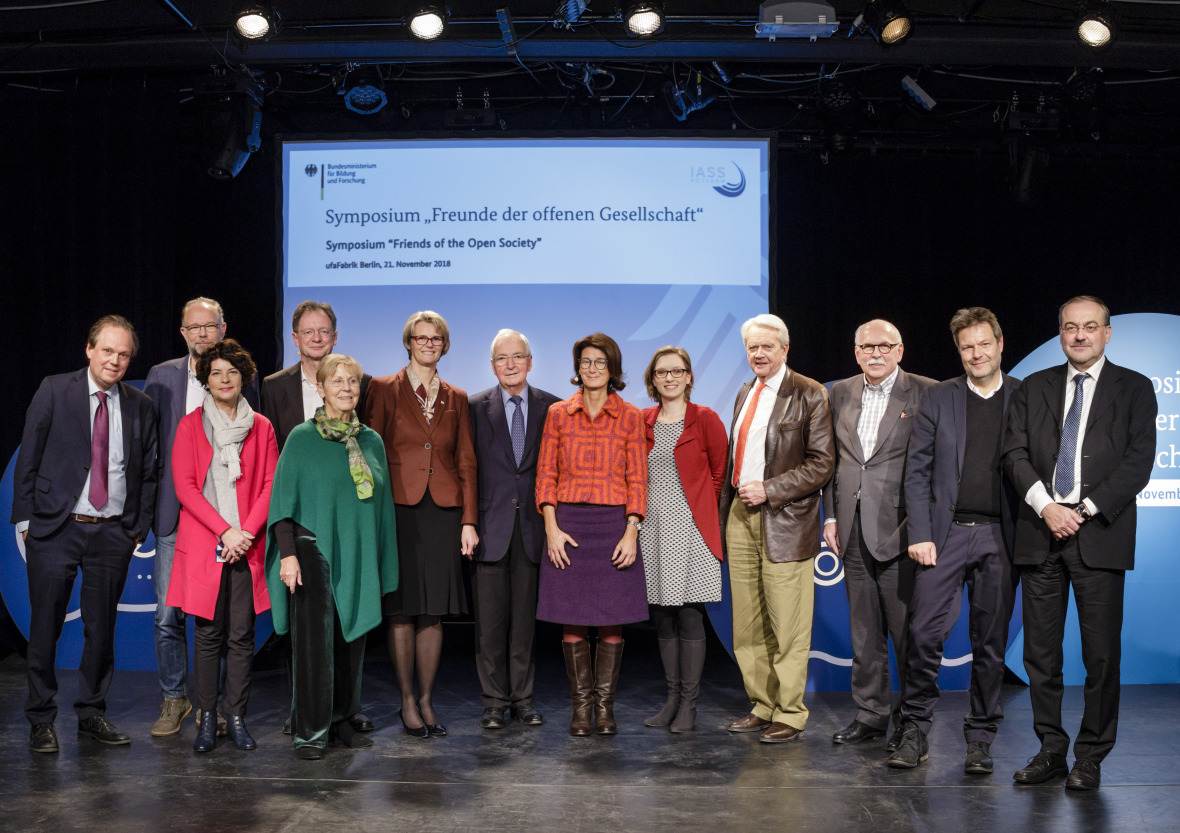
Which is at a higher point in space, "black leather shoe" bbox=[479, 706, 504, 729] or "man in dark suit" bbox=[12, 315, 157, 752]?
"man in dark suit" bbox=[12, 315, 157, 752]

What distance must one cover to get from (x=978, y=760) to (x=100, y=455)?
11.9 feet

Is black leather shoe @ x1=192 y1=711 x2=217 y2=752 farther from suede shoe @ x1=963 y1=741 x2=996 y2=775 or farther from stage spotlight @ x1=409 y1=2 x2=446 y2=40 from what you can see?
stage spotlight @ x1=409 y1=2 x2=446 y2=40

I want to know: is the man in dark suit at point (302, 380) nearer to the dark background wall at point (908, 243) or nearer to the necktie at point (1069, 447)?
the dark background wall at point (908, 243)

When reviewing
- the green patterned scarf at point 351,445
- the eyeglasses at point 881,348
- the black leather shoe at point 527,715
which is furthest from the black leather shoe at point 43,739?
the eyeglasses at point 881,348

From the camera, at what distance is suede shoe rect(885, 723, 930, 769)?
3.69 m

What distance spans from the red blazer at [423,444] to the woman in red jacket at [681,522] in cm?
78

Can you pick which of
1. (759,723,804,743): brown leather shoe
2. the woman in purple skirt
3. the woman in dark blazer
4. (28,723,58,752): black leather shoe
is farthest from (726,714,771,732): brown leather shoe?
(28,723,58,752): black leather shoe

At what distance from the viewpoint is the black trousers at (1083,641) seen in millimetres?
3494

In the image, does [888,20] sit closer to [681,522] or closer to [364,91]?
[681,522]

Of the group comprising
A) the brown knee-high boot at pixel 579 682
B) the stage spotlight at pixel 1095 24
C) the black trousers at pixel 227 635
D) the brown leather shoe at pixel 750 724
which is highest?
the stage spotlight at pixel 1095 24

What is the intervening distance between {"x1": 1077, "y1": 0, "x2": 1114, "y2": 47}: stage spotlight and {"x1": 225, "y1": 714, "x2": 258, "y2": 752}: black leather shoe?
15.9 feet

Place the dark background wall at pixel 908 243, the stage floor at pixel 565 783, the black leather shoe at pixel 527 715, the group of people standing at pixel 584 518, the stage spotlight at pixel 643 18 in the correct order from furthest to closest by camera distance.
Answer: the dark background wall at pixel 908 243
the stage spotlight at pixel 643 18
the black leather shoe at pixel 527 715
the group of people standing at pixel 584 518
the stage floor at pixel 565 783

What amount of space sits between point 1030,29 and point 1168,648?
3296mm

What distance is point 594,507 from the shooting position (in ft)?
13.4
